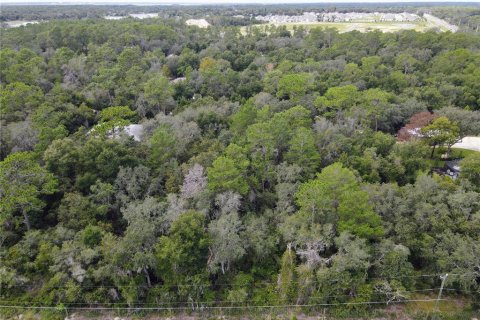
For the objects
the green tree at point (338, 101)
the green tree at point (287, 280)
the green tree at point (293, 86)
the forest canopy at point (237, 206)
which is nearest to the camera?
the forest canopy at point (237, 206)

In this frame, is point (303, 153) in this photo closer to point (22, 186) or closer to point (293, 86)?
point (293, 86)

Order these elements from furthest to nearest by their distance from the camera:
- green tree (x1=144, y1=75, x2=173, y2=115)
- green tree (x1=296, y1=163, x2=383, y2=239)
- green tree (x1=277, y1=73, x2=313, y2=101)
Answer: green tree (x1=277, y1=73, x2=313, y2=101)
green tree (x1=144, y1=75, x2=173, y2=115)
green tree (x1=296, y1=163, x2=383, y2=239)

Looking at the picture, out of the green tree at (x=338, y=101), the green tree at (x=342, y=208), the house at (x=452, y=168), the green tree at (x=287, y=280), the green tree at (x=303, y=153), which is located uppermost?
the green tree at (x=338, y=101)

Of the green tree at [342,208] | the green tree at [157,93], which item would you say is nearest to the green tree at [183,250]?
the green tree at [342,208]

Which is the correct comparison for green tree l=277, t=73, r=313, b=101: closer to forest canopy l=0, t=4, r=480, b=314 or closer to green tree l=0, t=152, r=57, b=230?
forest canopy l=0, t=4, r=480, b=314

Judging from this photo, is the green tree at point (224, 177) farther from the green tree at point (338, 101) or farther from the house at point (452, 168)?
the house at point (452, 168)

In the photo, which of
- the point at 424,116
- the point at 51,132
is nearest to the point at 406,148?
the point at 424,116

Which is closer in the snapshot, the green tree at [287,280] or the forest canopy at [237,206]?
the forest canopy at [237,206]

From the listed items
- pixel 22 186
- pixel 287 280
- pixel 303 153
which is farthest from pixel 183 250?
pixel 303 153

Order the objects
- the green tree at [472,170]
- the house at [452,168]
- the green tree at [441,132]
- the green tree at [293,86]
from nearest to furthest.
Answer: the green tree at [472,170] < the house at [452,168] < the green tree at [441,132] < the green tree at [293,86]

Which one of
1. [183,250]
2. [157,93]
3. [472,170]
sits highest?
[157,93]

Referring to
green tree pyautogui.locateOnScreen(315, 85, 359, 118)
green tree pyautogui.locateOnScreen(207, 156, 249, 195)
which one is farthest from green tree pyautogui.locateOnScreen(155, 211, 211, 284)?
green tree pyautogui.locateOnScreen(315, 85, 359, 118)
